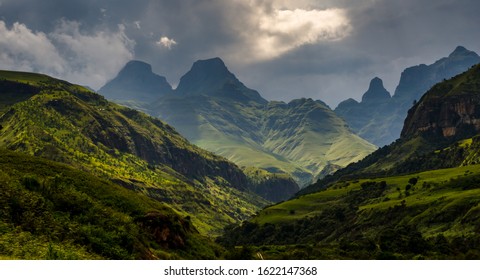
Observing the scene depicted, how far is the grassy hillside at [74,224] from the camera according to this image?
2046 inches

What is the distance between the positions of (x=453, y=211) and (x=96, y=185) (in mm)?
148787

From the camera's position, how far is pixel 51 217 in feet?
204

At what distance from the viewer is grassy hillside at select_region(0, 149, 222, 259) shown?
52.0 metres

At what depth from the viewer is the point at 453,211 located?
18238cm

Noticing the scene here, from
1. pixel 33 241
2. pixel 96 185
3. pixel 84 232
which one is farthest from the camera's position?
pixel 96 185

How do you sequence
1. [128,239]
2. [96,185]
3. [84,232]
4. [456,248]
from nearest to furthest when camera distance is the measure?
[84,232] < [128,239] < [96,185] < [456,248]

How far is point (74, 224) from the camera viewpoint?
63312mm
